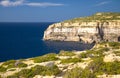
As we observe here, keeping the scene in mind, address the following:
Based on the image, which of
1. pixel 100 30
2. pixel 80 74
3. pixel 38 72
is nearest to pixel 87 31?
pixel 100 30

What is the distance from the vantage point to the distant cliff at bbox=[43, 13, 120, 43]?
551ft

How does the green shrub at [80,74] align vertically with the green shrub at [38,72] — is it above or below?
above

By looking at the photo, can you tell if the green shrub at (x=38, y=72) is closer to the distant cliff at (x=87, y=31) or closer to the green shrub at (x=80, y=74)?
the green shrub at (x=80, y=74)

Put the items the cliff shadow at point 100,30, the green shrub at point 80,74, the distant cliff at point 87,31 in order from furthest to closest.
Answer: the cliff shadow at point 100,30 < the distant cliff at point 87,31 < the green shrub at point 80,74

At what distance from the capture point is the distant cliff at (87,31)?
168025 millimetres

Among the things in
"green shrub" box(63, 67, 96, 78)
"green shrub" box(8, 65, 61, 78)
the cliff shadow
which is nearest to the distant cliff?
the cliff shadow

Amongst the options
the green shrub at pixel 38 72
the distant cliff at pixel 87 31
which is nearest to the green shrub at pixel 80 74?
the green shrub at pixel 38 72

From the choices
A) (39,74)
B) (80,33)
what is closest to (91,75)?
(39,74)

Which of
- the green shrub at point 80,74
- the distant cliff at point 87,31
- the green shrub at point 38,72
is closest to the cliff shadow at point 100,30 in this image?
the distant cliff at point 87,31

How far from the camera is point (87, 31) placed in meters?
176

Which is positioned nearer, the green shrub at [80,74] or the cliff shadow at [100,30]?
the green shrub at [80,74]

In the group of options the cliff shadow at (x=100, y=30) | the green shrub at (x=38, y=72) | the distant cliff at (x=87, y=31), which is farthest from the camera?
the cliff shadow at (x=100, y=30)

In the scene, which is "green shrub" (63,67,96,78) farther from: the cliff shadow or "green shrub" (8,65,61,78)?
the cliff shadow

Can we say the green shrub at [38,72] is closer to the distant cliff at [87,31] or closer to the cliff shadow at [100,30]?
the distant cliff at [87,31]
